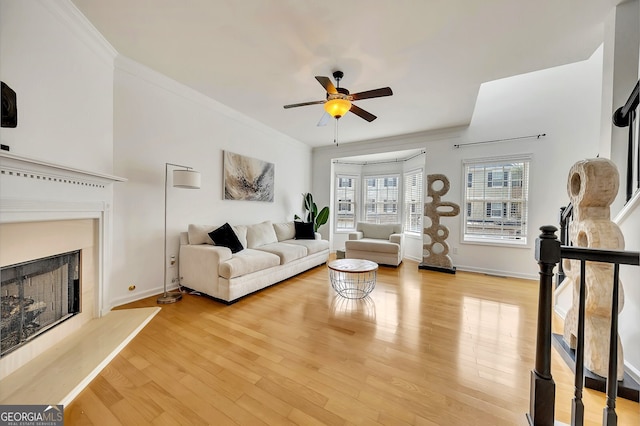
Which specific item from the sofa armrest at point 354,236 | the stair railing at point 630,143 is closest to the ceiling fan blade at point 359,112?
the stair railing at point 630,143

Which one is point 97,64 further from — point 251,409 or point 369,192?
point 369,192

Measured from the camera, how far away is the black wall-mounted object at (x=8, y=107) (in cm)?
143

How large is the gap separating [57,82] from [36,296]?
1741mm

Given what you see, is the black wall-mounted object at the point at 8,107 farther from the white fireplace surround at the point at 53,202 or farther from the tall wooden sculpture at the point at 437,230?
the tall wooden sculpture at the point at 437,230

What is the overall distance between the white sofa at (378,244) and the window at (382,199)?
0.87 meters

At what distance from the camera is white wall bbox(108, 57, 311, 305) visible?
269cm

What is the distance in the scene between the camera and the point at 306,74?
2.81 metres

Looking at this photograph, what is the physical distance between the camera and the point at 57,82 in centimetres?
194

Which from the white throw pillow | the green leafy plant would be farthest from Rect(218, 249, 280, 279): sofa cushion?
the green leafy plant

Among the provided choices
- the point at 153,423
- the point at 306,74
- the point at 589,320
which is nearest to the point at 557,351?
the point at 589,320

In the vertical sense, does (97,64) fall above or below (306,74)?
below

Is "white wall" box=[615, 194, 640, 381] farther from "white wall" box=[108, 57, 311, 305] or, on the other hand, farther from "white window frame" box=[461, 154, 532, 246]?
"white wall" box=[108, 57, 311, 305]

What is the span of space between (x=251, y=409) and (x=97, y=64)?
3348 millimetres

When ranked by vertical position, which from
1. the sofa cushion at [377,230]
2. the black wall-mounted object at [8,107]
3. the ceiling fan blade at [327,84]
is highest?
the ceiling fan blade at [327,84]
